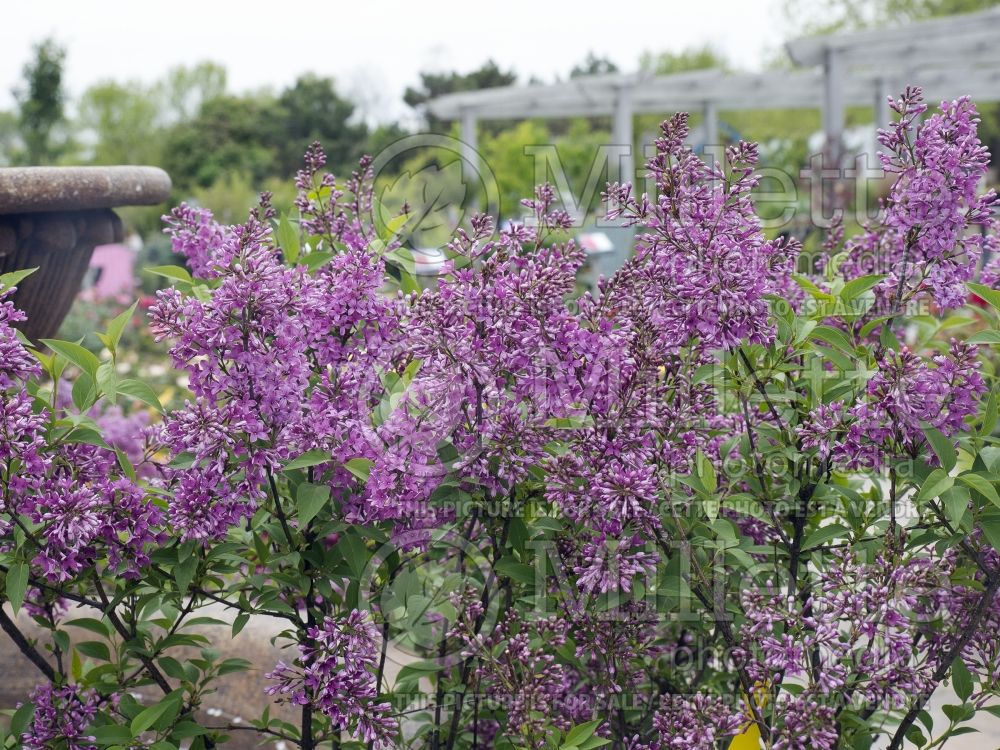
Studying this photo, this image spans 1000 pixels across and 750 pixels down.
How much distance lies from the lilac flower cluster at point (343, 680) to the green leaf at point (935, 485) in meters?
1.02

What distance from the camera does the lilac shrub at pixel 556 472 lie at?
1822 mm

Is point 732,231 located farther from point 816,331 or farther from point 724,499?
point 724,499

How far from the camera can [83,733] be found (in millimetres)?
2125

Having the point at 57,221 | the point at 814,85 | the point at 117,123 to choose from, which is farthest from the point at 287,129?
the point at 57,221

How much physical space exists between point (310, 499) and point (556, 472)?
45 cm

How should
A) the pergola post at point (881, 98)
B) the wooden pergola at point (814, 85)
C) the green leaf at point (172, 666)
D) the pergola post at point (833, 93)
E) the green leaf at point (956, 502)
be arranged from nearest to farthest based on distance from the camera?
the green leaf at point (956, 502) < the green leaf at point (172, 666) < the wooden pergola at point (814, 85) < the pergola post at point (833, 93) < the pergola post at point (881, 98)

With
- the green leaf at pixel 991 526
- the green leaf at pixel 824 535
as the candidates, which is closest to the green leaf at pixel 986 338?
the green leaf at pixel 991 526

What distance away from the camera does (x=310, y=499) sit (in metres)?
1.84

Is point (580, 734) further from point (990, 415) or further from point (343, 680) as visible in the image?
point (990, 415)

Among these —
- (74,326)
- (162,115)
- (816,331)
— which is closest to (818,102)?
(74,326)

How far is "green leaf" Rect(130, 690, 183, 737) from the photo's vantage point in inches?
77.7

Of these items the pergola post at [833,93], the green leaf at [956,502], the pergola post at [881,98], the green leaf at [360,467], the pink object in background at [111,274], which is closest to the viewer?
the green leaf at [956,502]

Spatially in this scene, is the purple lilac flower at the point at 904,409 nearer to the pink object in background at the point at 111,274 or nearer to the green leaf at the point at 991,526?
the green leaf at the point at 991,526

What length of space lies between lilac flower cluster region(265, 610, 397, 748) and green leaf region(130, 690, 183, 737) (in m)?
0.28
